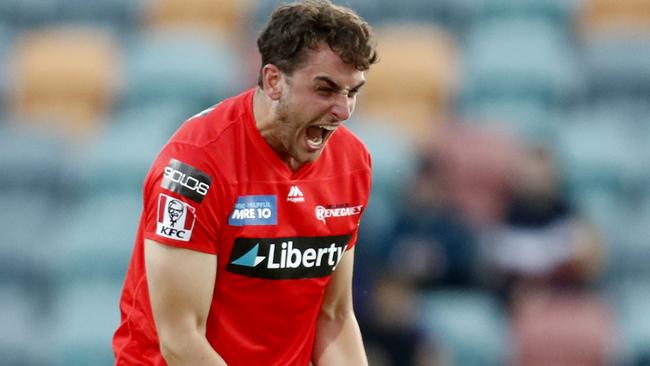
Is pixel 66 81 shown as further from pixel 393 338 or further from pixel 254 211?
pixel 254 211

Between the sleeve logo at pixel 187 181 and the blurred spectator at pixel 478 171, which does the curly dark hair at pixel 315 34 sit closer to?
the sleeve logo at pixel 187 181

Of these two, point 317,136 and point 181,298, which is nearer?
point 181,298

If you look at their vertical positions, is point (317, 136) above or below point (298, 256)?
above

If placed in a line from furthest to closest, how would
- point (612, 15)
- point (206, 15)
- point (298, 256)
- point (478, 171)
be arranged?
1. point (206, 15)
2. point (612, 15)
3. point (478, 171)
4. point (298, 256)

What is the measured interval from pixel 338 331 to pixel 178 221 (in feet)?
2.50

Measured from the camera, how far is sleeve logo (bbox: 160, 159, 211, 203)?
308 centimetres

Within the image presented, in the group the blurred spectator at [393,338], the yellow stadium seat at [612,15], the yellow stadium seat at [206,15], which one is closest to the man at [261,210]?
the blurred spectator at [393,338]

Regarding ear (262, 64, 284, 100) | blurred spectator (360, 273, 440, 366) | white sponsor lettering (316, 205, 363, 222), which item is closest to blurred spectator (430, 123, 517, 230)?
blurred spectator (360, 273, 440, 366)

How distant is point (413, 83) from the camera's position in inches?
308

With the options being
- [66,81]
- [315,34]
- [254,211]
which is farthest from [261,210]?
[66,81]

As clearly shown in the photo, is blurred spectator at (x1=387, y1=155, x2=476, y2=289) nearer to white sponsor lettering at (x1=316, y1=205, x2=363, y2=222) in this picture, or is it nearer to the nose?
white sponsor lettering at (x1=316, y1=205, x2=363, y2=222)

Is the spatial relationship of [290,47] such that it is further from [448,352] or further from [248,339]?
[448,352]

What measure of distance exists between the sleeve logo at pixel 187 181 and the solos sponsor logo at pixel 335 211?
38 centimetres

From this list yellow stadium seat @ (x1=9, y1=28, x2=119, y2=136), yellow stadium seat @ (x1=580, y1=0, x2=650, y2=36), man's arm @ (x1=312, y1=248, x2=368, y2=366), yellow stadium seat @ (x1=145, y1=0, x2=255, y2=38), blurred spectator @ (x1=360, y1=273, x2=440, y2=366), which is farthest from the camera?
yellow stadium seat @ (x1=145, y1=0, x2=255, y2=38)
